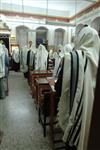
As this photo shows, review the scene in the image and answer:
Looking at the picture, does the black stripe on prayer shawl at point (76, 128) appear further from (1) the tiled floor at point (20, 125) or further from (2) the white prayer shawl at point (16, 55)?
(2) the white prayer shawl at point (16, 55)

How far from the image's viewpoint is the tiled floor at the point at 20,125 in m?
2.58

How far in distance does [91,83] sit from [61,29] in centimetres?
955

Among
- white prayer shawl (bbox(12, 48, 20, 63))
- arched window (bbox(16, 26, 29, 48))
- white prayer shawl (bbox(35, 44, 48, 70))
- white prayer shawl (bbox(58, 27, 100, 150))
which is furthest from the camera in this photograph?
arched window (bbox(16, 26, 29, 48))

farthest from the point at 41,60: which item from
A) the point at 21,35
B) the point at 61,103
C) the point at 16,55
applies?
the point at 21,35

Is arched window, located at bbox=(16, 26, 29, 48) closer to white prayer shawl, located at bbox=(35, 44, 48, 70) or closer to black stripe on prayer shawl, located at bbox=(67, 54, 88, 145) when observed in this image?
white prayer shawl, located at bbox=(35, 44, 48, 70)

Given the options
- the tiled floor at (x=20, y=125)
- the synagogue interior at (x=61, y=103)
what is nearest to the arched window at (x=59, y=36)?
the synagogue interior at (x=61, y=103)

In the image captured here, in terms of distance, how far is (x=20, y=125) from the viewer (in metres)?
3.16

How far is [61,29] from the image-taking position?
35.1 feet

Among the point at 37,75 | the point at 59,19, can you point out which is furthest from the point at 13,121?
the point at 59,19

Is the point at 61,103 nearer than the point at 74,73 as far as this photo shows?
No

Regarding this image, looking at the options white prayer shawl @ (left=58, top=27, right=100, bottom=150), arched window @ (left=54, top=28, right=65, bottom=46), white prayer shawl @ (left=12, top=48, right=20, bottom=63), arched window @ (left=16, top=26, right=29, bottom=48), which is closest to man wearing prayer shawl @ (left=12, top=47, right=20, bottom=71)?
white prayer shawl @ (left=12, top=48, right=20, bottom=63)

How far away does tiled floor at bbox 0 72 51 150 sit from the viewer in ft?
8.46

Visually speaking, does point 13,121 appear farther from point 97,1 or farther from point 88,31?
point 97,1

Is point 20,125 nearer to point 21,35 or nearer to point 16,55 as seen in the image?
point 16,55
